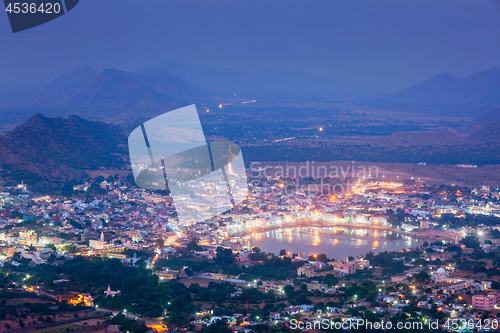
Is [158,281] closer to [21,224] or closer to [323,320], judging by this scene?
[323,320]

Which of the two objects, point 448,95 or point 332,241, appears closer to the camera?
point 332,241

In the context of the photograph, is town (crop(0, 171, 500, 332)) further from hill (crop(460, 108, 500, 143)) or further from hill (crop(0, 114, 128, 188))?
hill (crop(460, 108, 500, 143))

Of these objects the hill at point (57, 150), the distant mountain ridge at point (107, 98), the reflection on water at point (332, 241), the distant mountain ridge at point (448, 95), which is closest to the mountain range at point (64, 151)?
the hill at point (57, 150)

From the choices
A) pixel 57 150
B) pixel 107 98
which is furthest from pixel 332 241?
pixel 107 98

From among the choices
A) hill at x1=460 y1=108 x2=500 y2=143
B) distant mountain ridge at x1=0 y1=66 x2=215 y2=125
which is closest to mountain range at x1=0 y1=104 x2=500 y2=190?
hill at x1=460 y1=108 x2=500 y2=143

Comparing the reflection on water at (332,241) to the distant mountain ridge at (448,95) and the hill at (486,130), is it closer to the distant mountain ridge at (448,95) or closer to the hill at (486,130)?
the hill at (486,130)

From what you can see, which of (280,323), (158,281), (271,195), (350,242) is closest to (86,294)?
(158,281)

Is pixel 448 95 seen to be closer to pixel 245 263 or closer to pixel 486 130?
pixel 486 130
